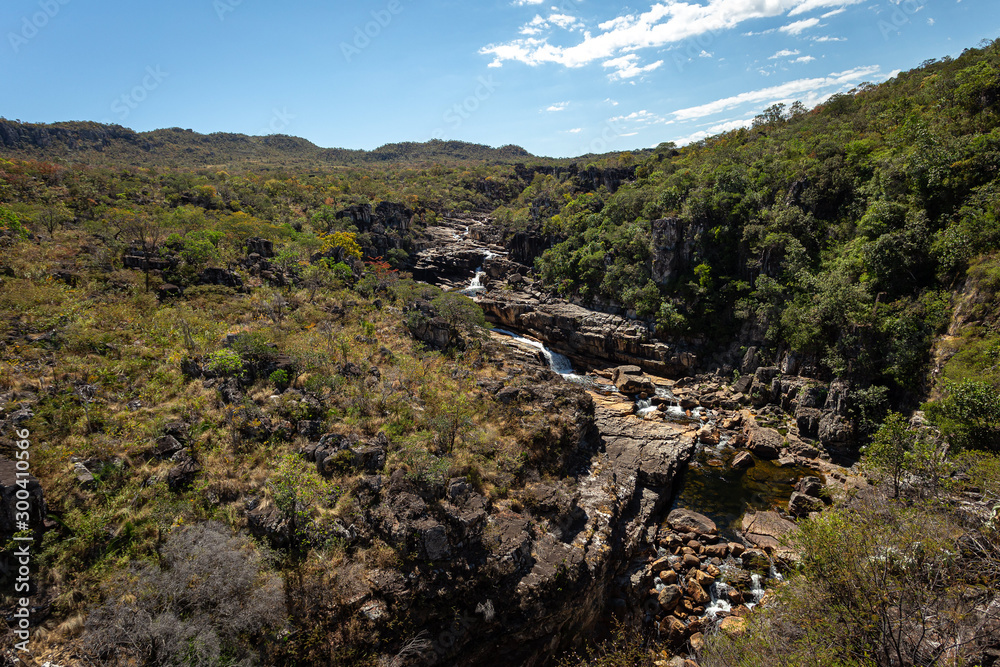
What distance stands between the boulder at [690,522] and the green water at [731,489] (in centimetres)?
86

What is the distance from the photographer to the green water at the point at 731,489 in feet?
72.1

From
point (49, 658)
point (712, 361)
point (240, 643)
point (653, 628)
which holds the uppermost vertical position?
point (49, 658)

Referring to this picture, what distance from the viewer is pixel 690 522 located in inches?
813

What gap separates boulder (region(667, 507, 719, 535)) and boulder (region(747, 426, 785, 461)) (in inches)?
330

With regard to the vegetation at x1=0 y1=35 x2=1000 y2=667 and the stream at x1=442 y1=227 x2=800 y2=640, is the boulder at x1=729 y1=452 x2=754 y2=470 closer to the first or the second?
the stream at x1=442 y1=227 x2=800 y2=640

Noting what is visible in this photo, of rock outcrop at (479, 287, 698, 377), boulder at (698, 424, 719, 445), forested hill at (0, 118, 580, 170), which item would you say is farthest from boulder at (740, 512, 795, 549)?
forested hill at (0, 118, 580, 170)

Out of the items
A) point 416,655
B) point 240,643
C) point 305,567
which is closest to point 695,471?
point 416,655

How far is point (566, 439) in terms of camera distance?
21.3 metres

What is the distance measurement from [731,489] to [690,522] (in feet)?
16.8

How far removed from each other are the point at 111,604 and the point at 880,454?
1136 inches

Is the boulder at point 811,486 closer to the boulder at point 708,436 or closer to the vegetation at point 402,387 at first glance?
the vegetation at point 402,387

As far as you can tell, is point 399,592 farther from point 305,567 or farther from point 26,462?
point 26,462

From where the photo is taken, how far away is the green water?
22.0 metres

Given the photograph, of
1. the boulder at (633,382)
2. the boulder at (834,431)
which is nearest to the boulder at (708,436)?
the boulder at (834,431)
